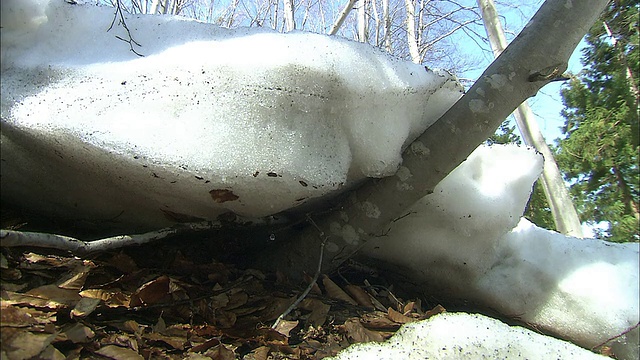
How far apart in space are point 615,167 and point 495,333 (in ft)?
20.6

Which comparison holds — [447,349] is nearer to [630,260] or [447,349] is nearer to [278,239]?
[278,239]

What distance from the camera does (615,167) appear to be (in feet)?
20.0

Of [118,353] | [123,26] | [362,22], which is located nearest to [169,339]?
[118,353]

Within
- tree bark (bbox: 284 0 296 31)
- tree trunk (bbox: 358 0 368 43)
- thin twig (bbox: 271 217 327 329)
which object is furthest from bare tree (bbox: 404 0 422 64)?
thin twig (bbox: 271 217 327 329)

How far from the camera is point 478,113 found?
3.69ft

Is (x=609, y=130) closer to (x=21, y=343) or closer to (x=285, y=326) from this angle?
(x=285, y=326)

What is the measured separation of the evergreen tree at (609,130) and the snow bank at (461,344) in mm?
5559

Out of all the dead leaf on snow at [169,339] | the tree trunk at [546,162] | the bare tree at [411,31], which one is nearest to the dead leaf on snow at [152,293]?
the dead leaf on snow at [169,339]

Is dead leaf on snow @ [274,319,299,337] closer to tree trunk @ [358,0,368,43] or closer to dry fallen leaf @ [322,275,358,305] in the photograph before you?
dry fallen leaf @ [322,275,358,305]

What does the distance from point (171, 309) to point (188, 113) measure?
0.43 metres

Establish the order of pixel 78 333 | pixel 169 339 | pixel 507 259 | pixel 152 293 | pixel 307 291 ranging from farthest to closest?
1. pixel 507 259
2. pixel 307 291
3. pixel 152 293
4. pixel 169 339
5. pixel 78 333

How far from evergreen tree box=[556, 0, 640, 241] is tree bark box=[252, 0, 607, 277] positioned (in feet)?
18.3

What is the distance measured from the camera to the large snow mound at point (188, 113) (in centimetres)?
→ 92

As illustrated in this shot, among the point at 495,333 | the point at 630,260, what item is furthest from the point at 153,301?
the point at 630,260
